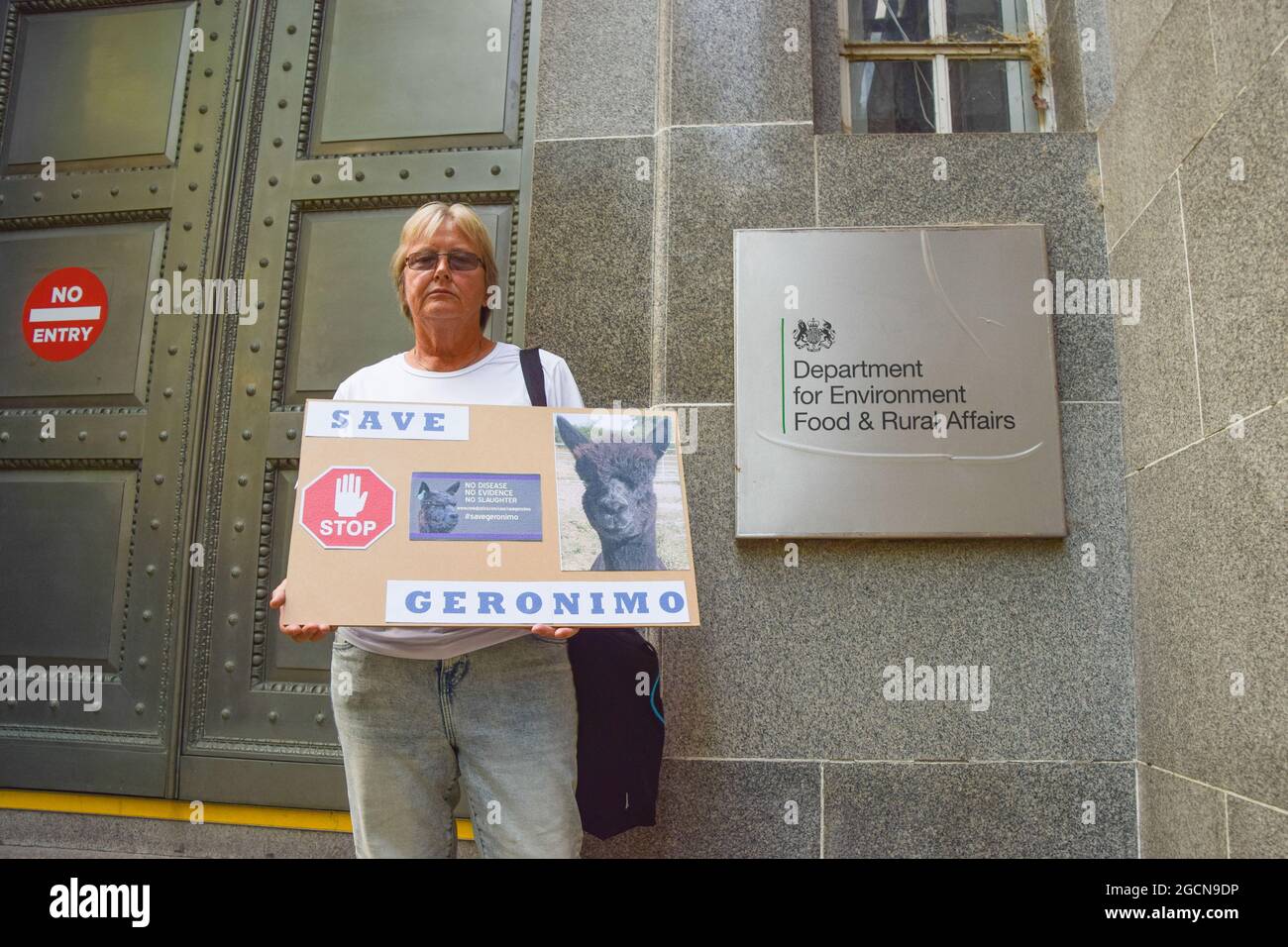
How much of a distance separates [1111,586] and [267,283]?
399 cm

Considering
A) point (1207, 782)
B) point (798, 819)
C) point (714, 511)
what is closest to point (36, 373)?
point (714, 511)

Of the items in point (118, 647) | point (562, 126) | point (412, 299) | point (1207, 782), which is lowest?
point (1207, 782)

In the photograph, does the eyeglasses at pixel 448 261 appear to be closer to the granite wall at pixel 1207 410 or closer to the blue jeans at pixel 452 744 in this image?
the blue jeans at pixel 452 744

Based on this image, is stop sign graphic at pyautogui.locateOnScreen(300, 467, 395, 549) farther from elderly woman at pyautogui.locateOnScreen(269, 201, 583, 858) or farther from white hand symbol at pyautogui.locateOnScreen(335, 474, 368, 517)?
elderly woman at pyautogui.locateOnScreen(269, 201, 583, 858)

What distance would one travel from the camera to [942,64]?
429 cm

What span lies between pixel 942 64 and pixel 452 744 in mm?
3913

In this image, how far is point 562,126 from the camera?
13.2ft


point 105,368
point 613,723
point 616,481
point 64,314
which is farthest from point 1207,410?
point 64,314

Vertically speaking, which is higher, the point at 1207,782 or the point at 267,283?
the point at 267,283

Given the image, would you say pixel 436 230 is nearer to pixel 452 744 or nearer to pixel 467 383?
pixel 467 383

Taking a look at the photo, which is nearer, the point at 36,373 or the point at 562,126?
the point at 562,126

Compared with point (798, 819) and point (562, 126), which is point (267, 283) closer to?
point (562, 126)

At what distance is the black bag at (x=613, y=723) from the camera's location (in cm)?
261

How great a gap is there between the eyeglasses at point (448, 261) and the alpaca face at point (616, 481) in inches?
21.2
